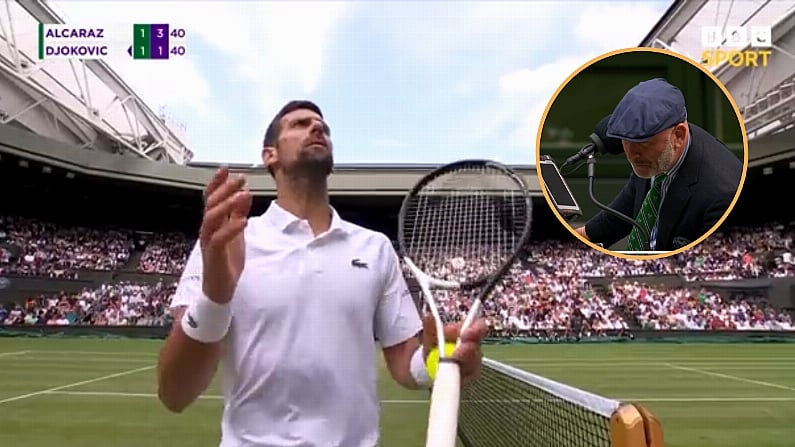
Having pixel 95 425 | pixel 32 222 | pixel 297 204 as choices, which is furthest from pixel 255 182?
pixel 297 204

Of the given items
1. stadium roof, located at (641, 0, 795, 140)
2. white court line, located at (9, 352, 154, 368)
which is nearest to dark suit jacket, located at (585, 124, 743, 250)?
white court line, located at (9, 352, 154, 368)

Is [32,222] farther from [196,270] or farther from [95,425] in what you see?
[196,270]

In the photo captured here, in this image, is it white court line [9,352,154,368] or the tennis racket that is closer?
the tennis racket

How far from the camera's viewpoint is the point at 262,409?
81.8 inches

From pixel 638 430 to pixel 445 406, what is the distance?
Result: 0.70 m

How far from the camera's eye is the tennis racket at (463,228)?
2793 mm

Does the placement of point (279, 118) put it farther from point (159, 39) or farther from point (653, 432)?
point (159, 39)

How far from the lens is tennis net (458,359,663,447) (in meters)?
2.37

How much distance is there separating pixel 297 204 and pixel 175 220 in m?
37.9

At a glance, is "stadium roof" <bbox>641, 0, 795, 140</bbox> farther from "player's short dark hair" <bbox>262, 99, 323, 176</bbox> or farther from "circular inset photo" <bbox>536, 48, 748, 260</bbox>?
"player's short dark hair" <bbox>262, 99, 323, 176</bbox>

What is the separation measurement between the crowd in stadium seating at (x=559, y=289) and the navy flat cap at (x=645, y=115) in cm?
1969

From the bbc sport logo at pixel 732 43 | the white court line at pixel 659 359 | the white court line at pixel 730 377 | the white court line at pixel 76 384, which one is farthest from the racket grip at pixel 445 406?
the bbc sport logo at pixel 732 43

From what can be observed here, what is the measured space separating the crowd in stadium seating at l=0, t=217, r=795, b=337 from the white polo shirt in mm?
21744

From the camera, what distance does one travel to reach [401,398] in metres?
9.90
